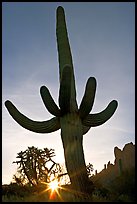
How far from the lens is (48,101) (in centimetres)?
819

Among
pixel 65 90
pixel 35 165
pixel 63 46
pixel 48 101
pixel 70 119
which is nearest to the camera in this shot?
pixel 65 90

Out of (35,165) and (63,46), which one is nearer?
(63,46)

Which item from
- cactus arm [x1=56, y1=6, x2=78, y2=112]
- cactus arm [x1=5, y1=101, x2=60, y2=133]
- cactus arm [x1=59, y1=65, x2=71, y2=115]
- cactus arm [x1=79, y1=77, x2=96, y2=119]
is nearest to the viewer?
cactus arm [x1=59, y1=65, x2=71, y2=115]

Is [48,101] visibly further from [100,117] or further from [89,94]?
[100,117]

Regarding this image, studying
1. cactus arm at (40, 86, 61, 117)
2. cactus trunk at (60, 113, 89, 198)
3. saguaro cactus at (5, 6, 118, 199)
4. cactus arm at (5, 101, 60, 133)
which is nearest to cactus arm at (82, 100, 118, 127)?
saguaro cactus at (5, 6, 118, 199)

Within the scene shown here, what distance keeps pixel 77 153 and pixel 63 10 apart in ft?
16.0

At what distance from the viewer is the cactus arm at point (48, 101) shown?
8102 mm

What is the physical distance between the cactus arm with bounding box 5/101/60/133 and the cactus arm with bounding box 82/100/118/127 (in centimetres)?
82

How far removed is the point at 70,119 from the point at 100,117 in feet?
3.72

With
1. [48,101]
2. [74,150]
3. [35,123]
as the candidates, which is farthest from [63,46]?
[74,150]

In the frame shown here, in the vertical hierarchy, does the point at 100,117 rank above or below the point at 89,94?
below

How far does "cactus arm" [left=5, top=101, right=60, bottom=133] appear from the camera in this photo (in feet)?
28.7

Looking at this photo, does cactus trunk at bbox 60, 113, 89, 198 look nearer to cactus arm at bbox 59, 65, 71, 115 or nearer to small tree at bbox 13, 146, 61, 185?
cactus arm at bbox 59, 65, 71, 115

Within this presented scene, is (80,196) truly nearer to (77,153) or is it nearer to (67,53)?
(77,153)
